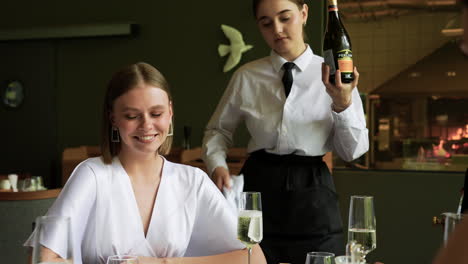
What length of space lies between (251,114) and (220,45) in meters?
3.14

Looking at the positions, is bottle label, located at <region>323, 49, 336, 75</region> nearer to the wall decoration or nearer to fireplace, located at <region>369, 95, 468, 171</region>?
fireplace, located at <region>369, 95, 468, 171</region>

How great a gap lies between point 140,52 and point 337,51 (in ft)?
12.1

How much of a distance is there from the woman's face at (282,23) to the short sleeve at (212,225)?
0.70m

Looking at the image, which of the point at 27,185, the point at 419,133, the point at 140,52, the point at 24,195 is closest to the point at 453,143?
the point at 419,133

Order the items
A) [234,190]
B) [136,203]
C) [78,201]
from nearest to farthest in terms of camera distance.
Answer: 1. [78,201]
2. [136,203]
3. [234,190]

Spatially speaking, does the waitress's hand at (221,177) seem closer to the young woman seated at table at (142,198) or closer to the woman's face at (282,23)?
the young woman seated at table at (142,198)

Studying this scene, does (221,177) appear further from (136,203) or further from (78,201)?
(78,201)

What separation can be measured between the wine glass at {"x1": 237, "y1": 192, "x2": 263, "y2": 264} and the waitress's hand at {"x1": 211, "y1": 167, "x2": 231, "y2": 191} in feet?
2.05

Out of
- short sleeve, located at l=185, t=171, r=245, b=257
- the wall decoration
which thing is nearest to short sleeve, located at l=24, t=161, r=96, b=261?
short sleeve, located at l=185, t=171, r=245, b=257

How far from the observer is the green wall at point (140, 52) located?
5535 mm

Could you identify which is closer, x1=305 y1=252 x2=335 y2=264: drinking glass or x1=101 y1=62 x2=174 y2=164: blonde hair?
x1=305 y1=252 x2=335 y2=264: drinking glass

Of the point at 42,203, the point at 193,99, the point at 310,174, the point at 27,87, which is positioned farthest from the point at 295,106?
the point at 27,87

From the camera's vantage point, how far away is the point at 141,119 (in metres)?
1.86

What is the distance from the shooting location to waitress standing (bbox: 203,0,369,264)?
7.55 feet
